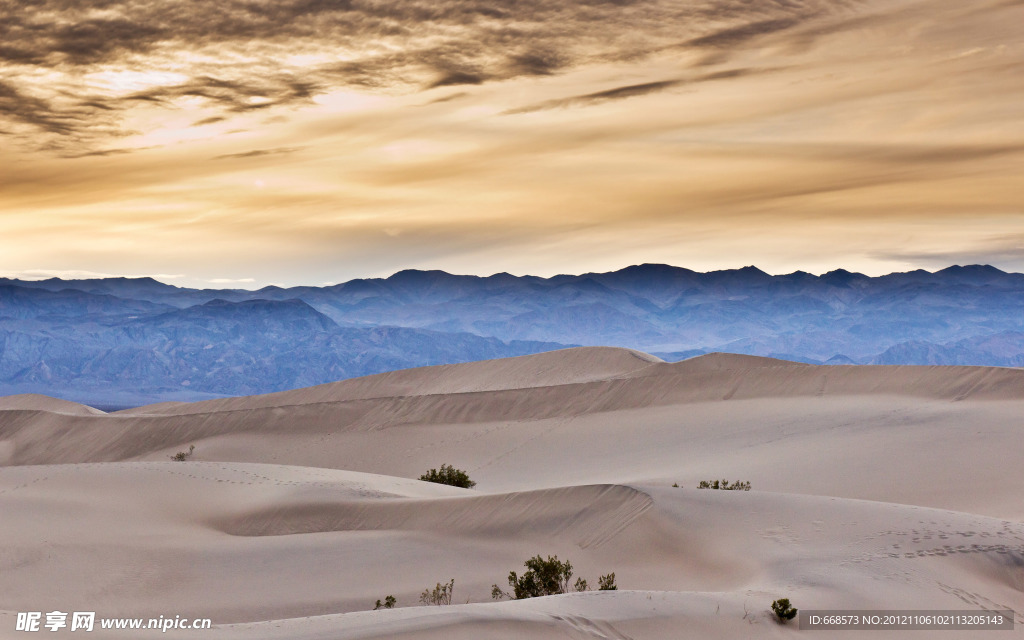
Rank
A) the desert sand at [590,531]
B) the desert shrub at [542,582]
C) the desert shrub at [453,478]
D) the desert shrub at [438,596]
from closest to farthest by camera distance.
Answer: the desert sand at [590,531]
the desert shrub at [542,582]
the desert shrub at [438,596]
the desert shrub at [453,478]

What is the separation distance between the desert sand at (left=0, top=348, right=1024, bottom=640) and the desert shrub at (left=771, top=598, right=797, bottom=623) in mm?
174

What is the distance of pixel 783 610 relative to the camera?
11711 millimetres

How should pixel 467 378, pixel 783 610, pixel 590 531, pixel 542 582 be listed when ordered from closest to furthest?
pixel 783 610 < pixel 542 582 < pixel 590 531 < pixel 467 378

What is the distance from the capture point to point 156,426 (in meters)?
59.2

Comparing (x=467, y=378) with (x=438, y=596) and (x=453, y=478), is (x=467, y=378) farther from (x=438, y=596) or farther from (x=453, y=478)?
(x=438, y=596)

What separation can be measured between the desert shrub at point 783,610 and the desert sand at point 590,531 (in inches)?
6.9

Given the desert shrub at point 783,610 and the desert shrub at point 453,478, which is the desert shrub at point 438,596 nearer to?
the desert shrub at point 783,610

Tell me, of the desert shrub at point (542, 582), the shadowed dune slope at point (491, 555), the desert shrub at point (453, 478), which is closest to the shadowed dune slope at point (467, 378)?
the desert shrub at point (453, 478)

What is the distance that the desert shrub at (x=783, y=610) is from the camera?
11.7 m

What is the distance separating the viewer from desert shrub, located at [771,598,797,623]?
11.7 metres

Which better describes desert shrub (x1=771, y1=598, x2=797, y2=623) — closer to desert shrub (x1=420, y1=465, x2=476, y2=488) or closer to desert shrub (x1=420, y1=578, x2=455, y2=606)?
desert shrub (x1=420, y1=578, x2=455, y2=606)

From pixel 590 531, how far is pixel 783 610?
275 inches

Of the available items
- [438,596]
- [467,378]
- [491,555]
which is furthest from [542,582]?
[467,378]

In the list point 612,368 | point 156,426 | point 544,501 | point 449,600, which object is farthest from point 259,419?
point 449,600
